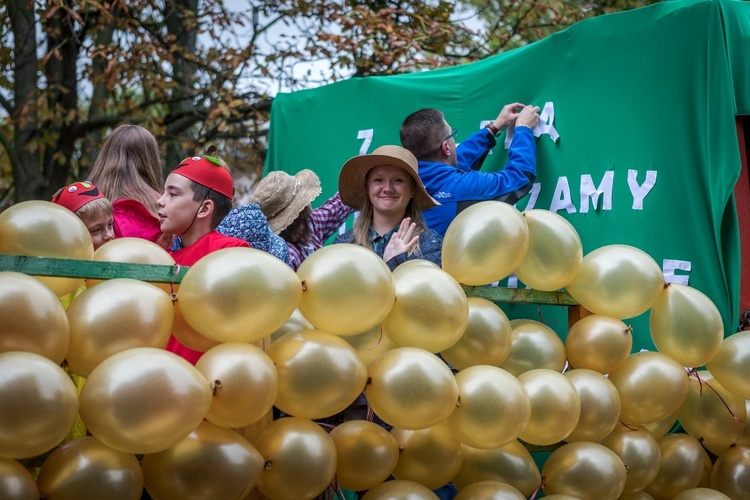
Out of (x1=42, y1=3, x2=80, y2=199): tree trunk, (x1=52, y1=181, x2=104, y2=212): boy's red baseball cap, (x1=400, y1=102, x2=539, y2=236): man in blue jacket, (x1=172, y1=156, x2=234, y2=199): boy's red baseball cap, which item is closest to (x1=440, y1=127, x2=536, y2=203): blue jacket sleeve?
(x1=400, y1=102, x2=539, y2=236): man in blue jacket

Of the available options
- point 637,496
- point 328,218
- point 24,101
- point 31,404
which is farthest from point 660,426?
point 24,101

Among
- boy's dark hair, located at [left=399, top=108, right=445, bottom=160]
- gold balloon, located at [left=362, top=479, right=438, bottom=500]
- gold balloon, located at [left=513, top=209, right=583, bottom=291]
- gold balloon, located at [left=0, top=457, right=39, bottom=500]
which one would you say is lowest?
gold balloon, located at [left=362, top=479, right=438, bottom=500]

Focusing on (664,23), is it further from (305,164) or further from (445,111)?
(305,164)

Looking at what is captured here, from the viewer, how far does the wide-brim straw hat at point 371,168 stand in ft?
12.8

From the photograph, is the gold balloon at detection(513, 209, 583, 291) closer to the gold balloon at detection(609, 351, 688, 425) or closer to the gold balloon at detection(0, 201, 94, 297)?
the gold balloon at detection(609, 351, 688, 425)

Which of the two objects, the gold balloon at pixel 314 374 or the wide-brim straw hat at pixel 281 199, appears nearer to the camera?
the gold balloon at pixel 314 374

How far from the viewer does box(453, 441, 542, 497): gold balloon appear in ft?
9.44

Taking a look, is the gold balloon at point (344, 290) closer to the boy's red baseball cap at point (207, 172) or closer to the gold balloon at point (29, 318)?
the gold balloon at point (29, 318)

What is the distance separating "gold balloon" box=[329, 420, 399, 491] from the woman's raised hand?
3.13 ft

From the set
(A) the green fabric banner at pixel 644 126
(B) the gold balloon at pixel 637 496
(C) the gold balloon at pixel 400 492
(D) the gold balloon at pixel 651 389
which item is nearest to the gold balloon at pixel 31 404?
(C) the gold balloon at pixel 400 492

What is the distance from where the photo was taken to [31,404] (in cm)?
197

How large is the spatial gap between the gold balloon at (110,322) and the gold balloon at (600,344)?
1.57m

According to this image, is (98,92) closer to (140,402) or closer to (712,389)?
(712,389)

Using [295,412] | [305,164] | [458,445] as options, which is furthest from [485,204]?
[305,164]
